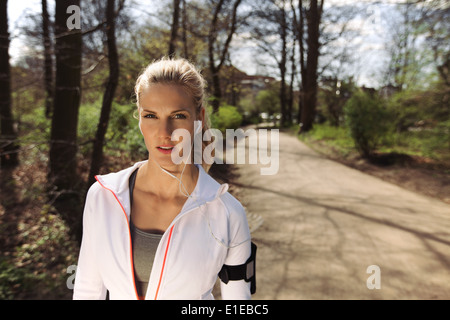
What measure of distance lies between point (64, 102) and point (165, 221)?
4408mm

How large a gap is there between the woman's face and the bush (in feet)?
34.2

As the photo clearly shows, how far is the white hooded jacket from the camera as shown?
90 cm

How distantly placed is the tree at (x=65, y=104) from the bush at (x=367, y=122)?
362 inches

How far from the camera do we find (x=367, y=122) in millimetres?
9867

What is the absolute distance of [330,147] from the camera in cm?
1256

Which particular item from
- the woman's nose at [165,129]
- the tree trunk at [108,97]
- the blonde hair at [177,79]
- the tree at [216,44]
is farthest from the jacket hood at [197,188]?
the tree at [216,44]

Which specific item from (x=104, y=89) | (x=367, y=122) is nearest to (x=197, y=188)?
(x=104, y=89)

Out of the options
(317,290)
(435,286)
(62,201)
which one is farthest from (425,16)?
(62,201)

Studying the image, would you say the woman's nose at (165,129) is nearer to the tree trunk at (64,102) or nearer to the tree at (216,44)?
the tree at (216,44)

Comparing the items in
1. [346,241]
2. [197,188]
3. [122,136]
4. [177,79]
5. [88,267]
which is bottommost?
[346,241]

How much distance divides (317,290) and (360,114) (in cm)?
858

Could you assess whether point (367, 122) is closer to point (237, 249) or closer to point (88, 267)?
point (237, 249)
